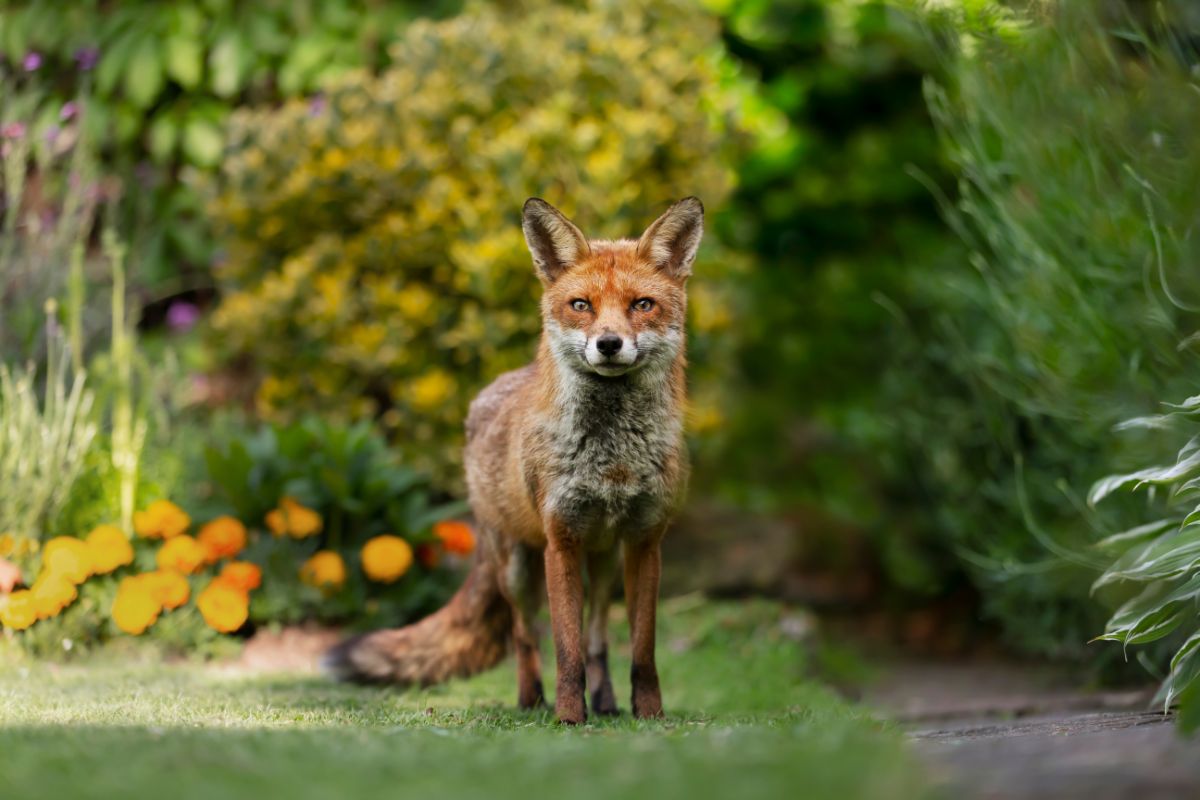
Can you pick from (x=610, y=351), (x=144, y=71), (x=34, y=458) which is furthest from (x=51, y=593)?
(x=144, y=71)

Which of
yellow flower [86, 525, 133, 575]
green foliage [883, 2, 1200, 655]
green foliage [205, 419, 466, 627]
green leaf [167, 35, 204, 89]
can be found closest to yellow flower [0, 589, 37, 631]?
yellow flower [86, 525, 133, 575]

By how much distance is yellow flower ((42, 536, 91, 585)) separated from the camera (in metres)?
5.47

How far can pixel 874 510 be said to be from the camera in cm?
909

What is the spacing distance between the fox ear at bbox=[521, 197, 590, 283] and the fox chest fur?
0.43m

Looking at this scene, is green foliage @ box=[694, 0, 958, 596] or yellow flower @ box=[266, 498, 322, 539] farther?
green foliage @ box=[694, 0, 958, 596]

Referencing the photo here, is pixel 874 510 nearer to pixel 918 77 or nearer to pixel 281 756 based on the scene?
pixel 918 77

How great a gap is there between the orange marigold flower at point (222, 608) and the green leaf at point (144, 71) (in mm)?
4348

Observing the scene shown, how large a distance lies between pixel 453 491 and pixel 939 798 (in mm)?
5548

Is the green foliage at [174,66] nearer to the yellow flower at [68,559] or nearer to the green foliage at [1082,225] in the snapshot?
the yellow flower at [68,559]

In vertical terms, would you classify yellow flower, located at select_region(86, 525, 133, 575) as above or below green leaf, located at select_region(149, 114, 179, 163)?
below

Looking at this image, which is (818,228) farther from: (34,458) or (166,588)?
(34,458)

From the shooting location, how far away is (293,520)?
240 inches

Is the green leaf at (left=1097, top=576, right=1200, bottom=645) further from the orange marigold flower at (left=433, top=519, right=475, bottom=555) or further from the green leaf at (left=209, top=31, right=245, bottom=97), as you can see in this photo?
the green leaf at (left=209, top=31, right=245, bottom=97)

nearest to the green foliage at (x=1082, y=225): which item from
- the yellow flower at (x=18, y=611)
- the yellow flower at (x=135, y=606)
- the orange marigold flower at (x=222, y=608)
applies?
the orange marigold flower at (x=222, y=608)
